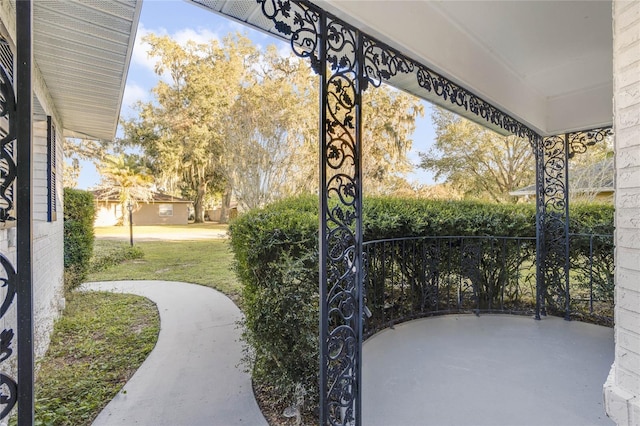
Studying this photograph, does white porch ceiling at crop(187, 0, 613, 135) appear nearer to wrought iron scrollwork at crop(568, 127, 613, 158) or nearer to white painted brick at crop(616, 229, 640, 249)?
wrought iron scrollwork at crop(568, 127, 613, 158)

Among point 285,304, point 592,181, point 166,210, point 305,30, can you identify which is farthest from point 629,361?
point 166,210

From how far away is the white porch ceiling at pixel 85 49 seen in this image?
2164mm

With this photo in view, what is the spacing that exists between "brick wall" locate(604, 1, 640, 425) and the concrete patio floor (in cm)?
96

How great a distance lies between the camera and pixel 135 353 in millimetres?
3414

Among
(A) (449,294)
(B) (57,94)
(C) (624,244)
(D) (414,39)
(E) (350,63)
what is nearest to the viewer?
(C) (624,244)

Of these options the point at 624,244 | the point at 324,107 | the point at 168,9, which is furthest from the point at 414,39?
the point at 168,9

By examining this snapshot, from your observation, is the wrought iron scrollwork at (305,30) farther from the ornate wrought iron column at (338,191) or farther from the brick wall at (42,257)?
the brick wall at (42,257)

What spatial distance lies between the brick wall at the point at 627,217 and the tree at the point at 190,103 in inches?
483

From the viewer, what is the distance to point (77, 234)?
619 cm

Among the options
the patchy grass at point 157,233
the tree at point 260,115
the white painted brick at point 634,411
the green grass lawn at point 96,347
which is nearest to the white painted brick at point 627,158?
the white painted brick at point 634,411

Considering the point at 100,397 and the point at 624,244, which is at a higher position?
the point at 624,244

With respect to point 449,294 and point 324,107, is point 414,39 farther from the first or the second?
point 449,294

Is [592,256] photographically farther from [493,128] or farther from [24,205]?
[24,205]

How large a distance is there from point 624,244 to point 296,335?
1.75m
